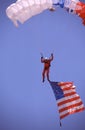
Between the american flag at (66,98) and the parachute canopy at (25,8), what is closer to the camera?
the parachute canopy at (25,8)

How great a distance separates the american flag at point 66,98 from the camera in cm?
1148

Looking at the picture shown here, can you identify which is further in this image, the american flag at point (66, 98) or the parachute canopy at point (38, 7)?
the american flag at point (66, 98)

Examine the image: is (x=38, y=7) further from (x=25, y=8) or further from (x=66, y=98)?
(x=66, y=98)

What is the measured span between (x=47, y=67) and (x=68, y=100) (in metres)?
1.42

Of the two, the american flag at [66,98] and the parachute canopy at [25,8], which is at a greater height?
the parachute canopy at [25,8]

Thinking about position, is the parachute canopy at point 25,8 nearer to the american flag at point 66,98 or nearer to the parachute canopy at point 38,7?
the parachute canopy at point 38,7

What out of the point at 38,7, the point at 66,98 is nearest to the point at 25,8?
the point at 38,7

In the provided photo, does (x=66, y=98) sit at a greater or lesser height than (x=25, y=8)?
lesser

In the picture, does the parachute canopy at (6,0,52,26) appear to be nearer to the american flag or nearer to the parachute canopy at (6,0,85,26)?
the parachute canopy at (6,0,85,26)

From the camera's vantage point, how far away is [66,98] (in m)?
11.7

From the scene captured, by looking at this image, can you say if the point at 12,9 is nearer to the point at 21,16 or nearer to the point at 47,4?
the point at 21,16

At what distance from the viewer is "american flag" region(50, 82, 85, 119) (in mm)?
11477

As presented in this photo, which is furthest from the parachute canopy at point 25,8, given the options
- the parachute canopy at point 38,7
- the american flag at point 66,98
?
the american flag at point 66,98

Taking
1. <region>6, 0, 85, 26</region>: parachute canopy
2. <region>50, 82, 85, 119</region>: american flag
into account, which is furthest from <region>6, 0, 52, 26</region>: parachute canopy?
<region>50, 82, 85, 119</region>: american flag
